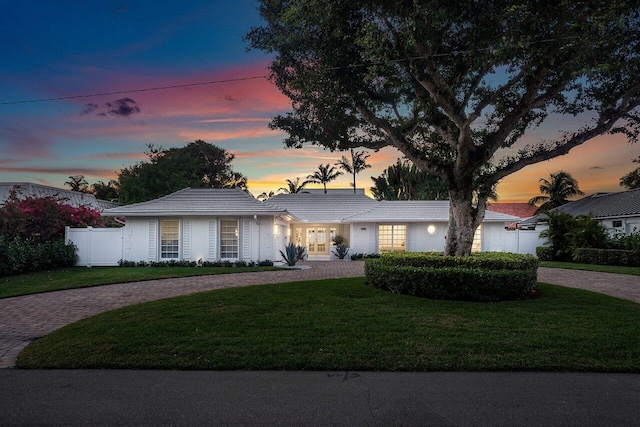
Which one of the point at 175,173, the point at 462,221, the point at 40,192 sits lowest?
the point at 462,221

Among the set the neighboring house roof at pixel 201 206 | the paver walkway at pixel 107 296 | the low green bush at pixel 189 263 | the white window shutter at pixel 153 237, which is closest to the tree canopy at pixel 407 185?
the neighboring house roof at pixel 201 206

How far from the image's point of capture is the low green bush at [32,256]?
1439 centimetres

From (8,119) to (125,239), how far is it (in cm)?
696

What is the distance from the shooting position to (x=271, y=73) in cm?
1288

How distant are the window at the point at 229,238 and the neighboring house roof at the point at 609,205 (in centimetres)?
1815

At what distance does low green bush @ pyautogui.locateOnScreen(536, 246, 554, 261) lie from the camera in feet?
73.2

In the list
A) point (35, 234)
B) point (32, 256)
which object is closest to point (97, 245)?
point (35, 234)

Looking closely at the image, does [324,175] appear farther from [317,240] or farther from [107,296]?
[107,296]

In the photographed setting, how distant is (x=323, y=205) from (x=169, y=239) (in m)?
11.5

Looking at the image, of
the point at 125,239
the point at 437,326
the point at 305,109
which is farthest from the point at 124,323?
the point at 125,239

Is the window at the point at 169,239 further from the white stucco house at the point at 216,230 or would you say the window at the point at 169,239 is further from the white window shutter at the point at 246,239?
the white window shutter at the point at 246,239

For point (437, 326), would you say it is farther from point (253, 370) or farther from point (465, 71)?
point (465, 71)

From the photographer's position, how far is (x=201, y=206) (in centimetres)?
1900

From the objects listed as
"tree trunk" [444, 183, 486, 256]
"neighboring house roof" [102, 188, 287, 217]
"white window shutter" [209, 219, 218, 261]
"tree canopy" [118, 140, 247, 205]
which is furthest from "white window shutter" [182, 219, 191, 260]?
"tree canopy" [118, 140, 247, 205]
